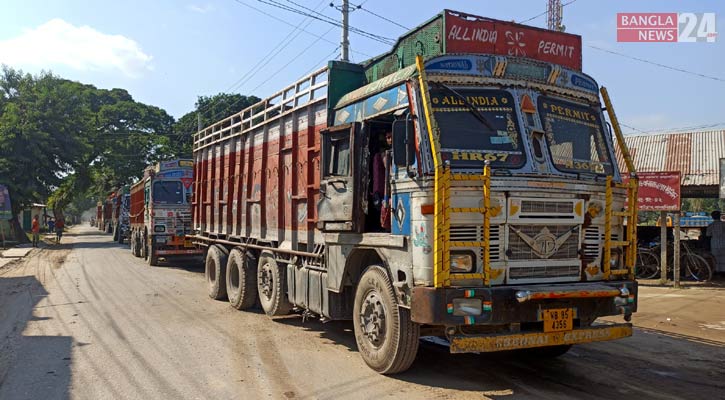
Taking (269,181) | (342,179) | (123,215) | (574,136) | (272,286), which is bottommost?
(272,286)

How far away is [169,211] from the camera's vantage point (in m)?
18.3

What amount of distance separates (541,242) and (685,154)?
13.0m

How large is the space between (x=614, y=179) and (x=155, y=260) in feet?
51.2

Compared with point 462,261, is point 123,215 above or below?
above

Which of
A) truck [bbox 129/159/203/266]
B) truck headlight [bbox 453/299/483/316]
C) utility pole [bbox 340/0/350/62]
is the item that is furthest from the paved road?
utility pole [bbox 340/0/350/62]

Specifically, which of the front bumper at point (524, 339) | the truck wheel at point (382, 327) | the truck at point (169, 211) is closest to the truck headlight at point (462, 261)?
the front bumper at point (524, 339)

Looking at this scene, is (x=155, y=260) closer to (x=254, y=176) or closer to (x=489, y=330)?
(x=254, y=176)

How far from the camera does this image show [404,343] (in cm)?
540

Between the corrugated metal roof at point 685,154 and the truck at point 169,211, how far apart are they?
1305cm

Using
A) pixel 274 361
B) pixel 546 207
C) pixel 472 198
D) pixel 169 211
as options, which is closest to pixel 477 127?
pixel 472 198

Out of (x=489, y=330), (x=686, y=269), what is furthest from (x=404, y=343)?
(x=686, y=269)

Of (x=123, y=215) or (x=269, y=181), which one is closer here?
(x=269, y=181)

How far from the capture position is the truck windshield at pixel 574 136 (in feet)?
18.6

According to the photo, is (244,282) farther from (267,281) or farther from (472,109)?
(472,109)
